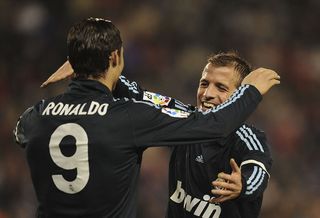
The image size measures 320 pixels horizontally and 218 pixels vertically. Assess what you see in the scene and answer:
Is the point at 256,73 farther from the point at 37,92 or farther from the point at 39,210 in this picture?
the point at 37,92

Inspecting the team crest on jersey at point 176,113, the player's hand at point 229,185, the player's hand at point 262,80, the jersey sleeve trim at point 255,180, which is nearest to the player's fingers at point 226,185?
the player's hand at point 229,185

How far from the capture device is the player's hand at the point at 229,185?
10.6ft

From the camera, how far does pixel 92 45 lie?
10.5 feet

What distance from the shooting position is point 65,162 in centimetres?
319

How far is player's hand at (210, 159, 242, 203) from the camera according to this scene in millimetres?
3240

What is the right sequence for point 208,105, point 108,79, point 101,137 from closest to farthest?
1. point 101,137
2. point 108,79
3. point 208,105

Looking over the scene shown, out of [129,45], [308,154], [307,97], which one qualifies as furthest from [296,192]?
[129,45]

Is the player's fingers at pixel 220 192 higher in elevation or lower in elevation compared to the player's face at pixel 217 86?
lower

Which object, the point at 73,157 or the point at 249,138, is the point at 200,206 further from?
the point at 73,157

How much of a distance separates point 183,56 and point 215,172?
19.5 ft

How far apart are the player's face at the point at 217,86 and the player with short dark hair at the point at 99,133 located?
69cm

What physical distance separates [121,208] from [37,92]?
6.02m

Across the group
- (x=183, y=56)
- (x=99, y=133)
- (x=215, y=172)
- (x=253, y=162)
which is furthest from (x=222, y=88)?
(x=183, y=56)

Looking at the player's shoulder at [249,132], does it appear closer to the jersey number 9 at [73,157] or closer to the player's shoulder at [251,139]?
the player's shoulder at [251,139]
